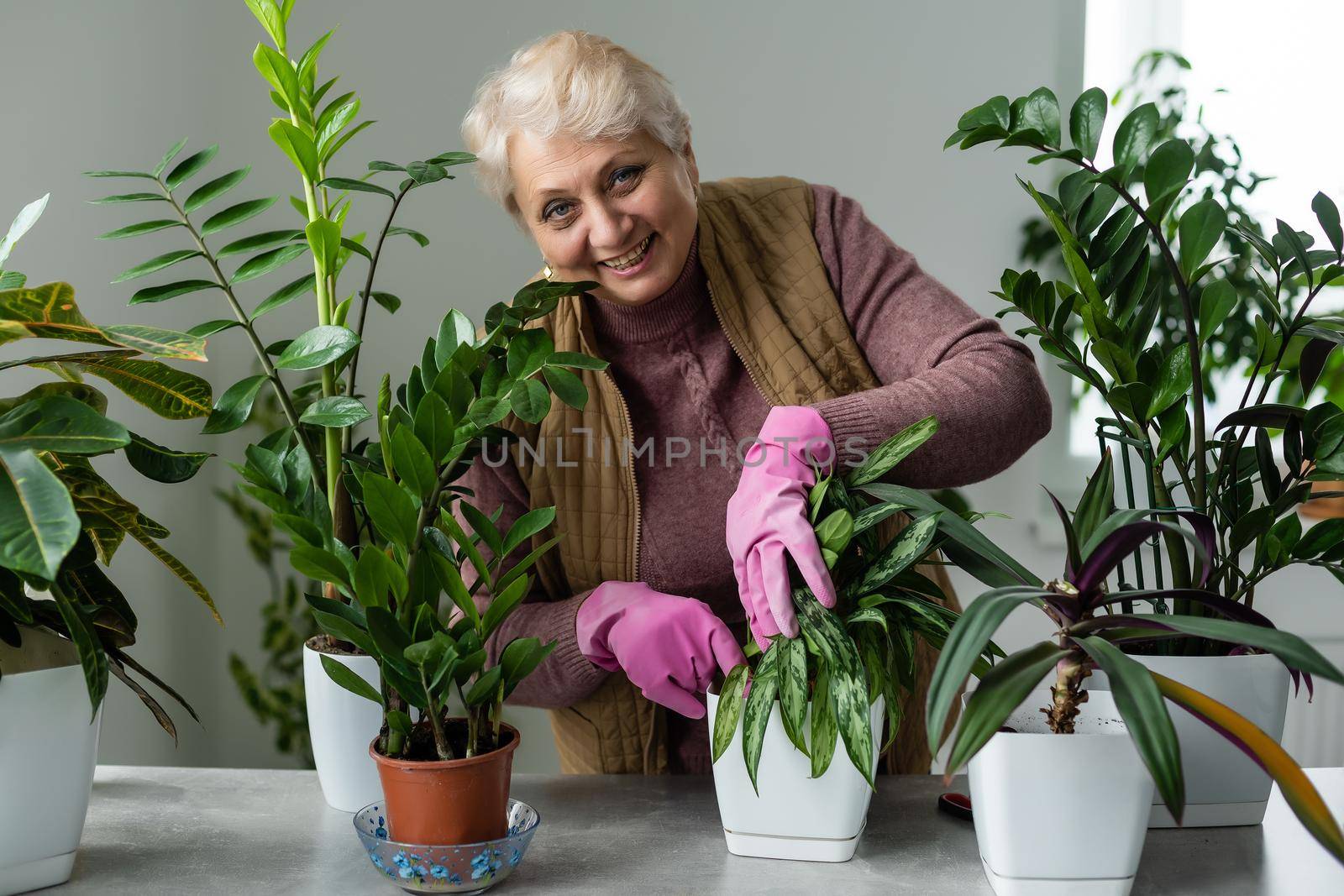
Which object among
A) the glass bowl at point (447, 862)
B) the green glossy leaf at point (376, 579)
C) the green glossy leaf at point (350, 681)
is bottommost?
the glass bowl at point (447, 862)

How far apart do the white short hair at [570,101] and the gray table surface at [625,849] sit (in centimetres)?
72

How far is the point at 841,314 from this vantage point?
131 centimetres

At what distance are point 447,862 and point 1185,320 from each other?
0.79 metres

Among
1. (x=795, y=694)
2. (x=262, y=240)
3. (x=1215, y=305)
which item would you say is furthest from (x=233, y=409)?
(x=1215, y=305)

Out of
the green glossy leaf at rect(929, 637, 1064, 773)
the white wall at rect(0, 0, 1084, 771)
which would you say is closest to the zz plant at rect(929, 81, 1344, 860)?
the green glossy leaf at rect(929, 637, 1064, 773)

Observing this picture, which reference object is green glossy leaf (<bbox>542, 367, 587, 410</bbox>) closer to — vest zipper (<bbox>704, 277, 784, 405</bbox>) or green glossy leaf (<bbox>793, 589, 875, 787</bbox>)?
green glossy leaf (<bbox>793, 589, 875, 787</bbox>)

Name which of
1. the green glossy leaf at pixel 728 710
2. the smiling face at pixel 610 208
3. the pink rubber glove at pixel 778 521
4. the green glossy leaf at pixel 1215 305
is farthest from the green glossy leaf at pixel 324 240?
the green glossy leaf at pixel 1215 305

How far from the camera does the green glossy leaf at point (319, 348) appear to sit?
88 cm

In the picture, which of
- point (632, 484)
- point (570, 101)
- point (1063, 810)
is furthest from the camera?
point (632, 484)

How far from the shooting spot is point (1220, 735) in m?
0.88

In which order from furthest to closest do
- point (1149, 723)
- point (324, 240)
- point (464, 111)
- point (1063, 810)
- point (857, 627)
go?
point (464, 111), point (324, 240), point (857, 627), point (1063, 810), point (1149, 723)

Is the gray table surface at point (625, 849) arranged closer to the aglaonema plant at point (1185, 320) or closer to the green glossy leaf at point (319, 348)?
the aglaonema plant at point (1185, 320)

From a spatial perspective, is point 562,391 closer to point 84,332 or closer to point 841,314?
point 84,332

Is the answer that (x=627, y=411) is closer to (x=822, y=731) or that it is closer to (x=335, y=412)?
(x=335, y=412)
